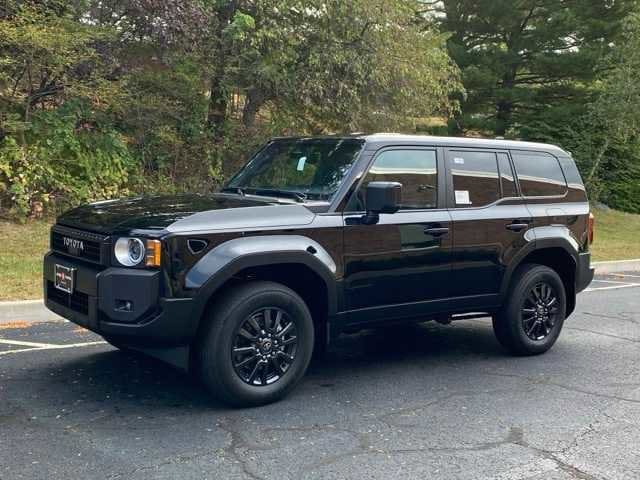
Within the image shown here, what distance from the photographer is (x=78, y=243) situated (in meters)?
4.80

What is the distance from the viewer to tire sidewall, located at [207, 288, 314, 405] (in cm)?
459

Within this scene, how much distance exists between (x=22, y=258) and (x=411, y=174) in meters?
6.48

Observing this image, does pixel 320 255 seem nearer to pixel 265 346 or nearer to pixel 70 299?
pixel 265 346

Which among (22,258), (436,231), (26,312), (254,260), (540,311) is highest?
(436,231)

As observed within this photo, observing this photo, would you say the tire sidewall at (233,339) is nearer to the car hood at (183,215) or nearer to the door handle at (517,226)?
the car hood at (183,215)

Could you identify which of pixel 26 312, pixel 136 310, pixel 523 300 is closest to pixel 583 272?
pixel 523 300

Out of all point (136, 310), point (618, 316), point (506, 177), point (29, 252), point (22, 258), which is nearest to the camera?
point (136, 310)

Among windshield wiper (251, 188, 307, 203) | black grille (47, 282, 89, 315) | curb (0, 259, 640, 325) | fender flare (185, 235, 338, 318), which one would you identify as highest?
windshield wiper (251, 188, 307, 203)

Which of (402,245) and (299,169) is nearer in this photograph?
(402,245)

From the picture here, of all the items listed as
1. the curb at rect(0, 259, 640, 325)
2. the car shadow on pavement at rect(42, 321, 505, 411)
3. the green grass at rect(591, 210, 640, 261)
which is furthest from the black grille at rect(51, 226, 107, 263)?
the green grass at rect(591, 210, 640, 261)

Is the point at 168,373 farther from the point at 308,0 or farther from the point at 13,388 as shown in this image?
the point at 308,0

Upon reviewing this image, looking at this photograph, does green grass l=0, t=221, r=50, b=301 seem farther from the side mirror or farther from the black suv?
the side mirror

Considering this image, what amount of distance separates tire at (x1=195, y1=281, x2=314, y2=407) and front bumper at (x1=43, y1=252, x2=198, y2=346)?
0.21 m

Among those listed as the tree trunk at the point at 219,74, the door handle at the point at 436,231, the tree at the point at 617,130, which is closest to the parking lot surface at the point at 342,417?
the door handle at the point at 436,231
